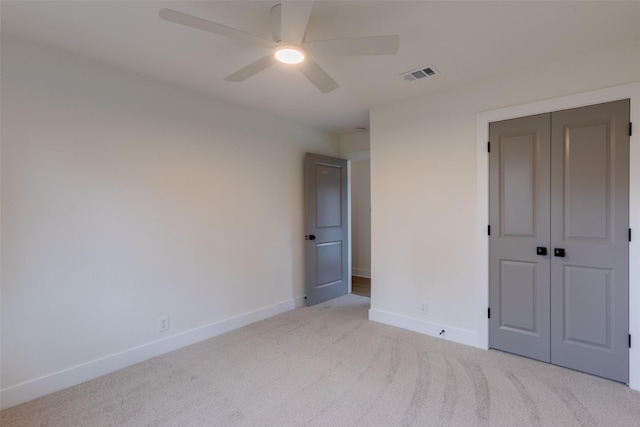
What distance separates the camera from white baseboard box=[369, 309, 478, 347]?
3.04m

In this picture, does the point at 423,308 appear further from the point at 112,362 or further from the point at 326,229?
the point at 112,362

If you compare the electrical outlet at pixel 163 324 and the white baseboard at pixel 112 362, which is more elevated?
the electrical outlet at pixel 163 324

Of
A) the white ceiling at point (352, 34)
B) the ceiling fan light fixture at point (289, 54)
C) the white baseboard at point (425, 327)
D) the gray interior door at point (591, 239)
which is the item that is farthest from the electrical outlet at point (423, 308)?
the ceiling fan light fixture at point (289, 54)

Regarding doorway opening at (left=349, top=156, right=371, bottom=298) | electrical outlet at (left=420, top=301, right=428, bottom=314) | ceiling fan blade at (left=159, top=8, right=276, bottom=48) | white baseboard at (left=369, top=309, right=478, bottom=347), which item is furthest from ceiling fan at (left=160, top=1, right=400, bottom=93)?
doorway opening at (left=349, top=156, right=371, bottom=298)

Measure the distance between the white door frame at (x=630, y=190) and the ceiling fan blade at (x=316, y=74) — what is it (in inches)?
62.1

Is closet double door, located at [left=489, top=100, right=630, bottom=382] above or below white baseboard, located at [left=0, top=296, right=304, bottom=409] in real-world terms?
above

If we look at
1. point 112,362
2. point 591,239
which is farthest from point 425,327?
point 112,362

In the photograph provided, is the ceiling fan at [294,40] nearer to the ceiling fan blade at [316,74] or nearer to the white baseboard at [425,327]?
the ceiling fan blade at [316,74]

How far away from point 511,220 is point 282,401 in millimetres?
2401

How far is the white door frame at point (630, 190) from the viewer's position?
7.45ft

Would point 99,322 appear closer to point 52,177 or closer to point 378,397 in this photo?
point 52,177

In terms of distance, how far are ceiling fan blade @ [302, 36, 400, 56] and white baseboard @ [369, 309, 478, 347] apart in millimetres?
2620

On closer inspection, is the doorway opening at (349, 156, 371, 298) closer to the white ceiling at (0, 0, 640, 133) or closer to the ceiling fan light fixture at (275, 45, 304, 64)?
the white ceiling at (0, 0, 640, 133)

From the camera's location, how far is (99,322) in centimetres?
253
